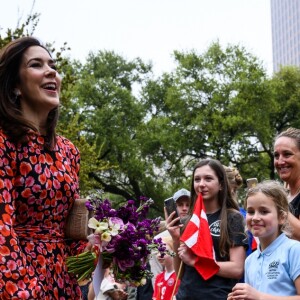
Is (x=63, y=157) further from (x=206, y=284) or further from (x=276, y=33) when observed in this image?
(x=276, y=33)

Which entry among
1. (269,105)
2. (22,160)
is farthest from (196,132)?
(22,160)

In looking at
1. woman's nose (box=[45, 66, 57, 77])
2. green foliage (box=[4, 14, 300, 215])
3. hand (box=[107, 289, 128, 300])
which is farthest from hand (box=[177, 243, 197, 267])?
green foliage (box=[4, 14, 300, 215])

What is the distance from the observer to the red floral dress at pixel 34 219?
2783 millimetres

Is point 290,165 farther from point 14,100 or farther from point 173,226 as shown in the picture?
point 14,100

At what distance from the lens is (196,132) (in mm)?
36938

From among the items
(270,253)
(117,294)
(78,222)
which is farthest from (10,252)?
(117,294)

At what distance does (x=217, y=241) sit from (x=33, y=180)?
2.61 metres

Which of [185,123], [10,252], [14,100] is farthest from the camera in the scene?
[185,123]

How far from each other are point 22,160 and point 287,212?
2.29 metres

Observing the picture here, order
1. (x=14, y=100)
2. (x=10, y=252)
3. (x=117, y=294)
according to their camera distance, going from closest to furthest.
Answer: (x=10, y=252) → (x=14, y=100) → (x=117, y=294)

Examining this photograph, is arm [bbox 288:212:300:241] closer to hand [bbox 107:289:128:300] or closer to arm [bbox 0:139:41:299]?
arm [bbox 0:139:41:299]

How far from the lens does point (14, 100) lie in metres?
3.31

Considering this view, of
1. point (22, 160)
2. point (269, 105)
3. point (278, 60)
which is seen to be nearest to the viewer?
point (22, 160)

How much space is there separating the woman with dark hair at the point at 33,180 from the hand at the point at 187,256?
6.62 feet
